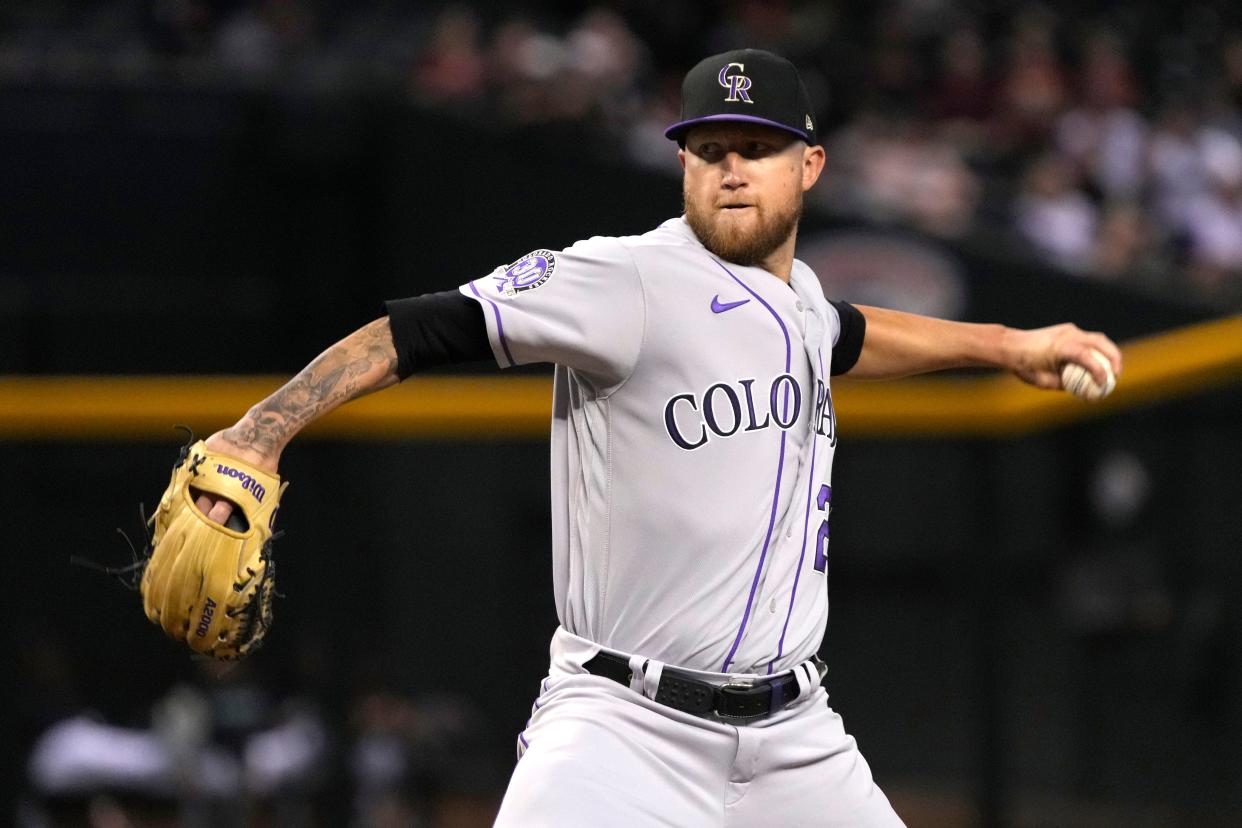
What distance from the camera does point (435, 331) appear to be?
9.75 ft

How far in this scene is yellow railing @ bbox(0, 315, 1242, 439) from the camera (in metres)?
7.09

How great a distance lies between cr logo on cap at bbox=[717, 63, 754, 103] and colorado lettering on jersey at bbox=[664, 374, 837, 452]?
1.59 feet

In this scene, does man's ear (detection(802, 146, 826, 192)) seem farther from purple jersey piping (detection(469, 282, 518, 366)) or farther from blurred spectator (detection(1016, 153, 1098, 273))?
blurred spectator (detection(1016, 153, 1098, 273))

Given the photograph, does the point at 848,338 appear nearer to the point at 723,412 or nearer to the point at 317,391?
the point at 723,412

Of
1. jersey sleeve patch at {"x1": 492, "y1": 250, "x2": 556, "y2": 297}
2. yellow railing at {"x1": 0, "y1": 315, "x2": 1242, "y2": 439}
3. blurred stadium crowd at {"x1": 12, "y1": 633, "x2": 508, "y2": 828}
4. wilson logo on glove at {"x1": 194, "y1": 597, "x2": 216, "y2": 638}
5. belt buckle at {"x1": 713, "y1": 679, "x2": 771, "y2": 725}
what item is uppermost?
jersey sleeve patch at {"x1": 492, "y1": 250, "x2": 556, "y2": 297}

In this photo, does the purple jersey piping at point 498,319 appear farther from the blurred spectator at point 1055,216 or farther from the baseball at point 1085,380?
the blurred spectator at point 1055,216

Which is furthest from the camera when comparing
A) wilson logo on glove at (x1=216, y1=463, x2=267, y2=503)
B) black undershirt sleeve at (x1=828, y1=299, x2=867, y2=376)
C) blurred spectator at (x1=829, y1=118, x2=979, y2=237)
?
blurred spectator at (x1=829, y1=118, x2=979, y2=237)

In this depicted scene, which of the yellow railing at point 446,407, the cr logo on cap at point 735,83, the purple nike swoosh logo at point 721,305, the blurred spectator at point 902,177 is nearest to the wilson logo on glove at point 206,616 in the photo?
the purple nike swoosh logo at point 721,305

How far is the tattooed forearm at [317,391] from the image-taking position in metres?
2.90

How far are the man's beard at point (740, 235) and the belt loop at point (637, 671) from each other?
0.72 m

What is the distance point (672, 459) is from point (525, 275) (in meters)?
0.40

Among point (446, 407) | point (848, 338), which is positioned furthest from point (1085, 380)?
point (446, 407)

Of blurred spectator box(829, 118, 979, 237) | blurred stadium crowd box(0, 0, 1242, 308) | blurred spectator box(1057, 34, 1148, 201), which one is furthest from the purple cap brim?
blurred spectator box(1057, 34, 1148, 201)

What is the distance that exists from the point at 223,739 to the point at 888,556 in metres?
2.66
